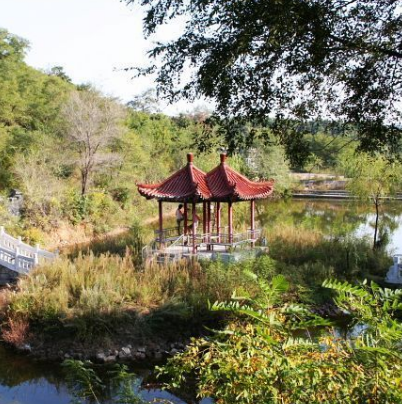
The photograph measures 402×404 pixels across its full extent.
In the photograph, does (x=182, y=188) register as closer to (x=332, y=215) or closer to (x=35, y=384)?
(x=35, y=384)

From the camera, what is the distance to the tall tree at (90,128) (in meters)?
21.9

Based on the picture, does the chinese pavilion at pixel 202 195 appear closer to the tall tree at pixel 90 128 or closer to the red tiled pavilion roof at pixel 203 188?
the red tiled pavilion roof at pixel 203 188

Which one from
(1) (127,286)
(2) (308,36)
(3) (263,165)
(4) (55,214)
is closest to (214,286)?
(1) (127,286)

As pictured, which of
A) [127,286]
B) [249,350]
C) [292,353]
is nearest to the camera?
[249,350]

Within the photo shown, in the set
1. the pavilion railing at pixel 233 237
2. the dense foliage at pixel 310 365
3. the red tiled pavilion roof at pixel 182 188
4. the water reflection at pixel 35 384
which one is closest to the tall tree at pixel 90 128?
the red tiled pavilion roof at pixel 182 188

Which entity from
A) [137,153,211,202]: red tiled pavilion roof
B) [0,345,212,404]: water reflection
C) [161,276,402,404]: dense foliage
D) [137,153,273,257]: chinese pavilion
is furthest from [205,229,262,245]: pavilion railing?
[161,276,402,404]: dense foliage

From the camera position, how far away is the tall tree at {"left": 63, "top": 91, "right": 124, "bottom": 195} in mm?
21891

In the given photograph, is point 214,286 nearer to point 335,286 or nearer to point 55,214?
point 335,286

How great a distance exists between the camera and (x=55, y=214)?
18.5 meters

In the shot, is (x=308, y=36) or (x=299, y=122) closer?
(x=308, y=36)

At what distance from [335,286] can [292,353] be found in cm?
36

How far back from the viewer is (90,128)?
21.9m

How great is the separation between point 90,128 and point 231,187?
38.1 feet

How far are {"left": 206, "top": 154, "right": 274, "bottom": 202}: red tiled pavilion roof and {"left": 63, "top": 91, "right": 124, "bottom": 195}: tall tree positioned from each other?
10530 mm
